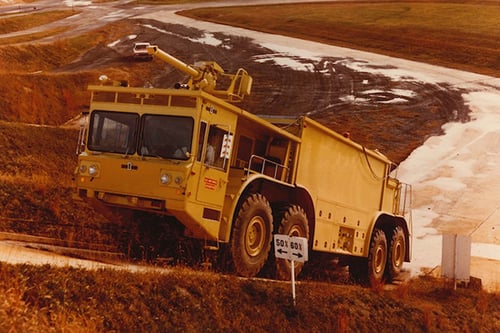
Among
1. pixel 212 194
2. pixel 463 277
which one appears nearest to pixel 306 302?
pixel 212 194

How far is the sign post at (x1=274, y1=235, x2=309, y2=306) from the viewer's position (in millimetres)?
10211

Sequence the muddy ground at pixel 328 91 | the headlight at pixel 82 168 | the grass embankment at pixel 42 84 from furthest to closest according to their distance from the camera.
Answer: the muddy ground at pixel 328 91 < the grass embankment at pixel 42 84 < the headlight at pixel 82 168

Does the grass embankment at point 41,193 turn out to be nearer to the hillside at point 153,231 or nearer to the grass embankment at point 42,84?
the hillside at point 153,231

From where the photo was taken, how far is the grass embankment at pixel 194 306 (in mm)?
7301

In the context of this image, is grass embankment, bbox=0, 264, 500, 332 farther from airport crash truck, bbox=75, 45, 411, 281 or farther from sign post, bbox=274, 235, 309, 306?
airport crash truck, bbox=75, 45, 411, 281

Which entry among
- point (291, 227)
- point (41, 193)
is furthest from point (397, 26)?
point (291, 227)

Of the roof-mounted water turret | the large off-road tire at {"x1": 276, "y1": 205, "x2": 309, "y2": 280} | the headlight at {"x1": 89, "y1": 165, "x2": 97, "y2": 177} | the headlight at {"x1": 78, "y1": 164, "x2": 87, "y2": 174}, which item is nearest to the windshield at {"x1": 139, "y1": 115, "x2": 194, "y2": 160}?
the headlight at {"x1": 89, "y1": 165, "x2": 97, "y2": 177}

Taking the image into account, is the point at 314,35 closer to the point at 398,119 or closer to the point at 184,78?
the point at 184,78

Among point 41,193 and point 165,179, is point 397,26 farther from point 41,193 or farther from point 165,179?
point 165,179

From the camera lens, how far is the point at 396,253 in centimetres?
1725

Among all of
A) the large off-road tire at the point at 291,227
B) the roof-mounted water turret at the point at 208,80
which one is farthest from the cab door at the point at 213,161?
the roof-mounted water turret at the point at 208,80

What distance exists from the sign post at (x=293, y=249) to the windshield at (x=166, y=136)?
2131mm

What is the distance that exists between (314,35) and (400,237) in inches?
1464

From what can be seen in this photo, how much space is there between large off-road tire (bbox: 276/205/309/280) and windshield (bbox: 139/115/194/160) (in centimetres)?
273
